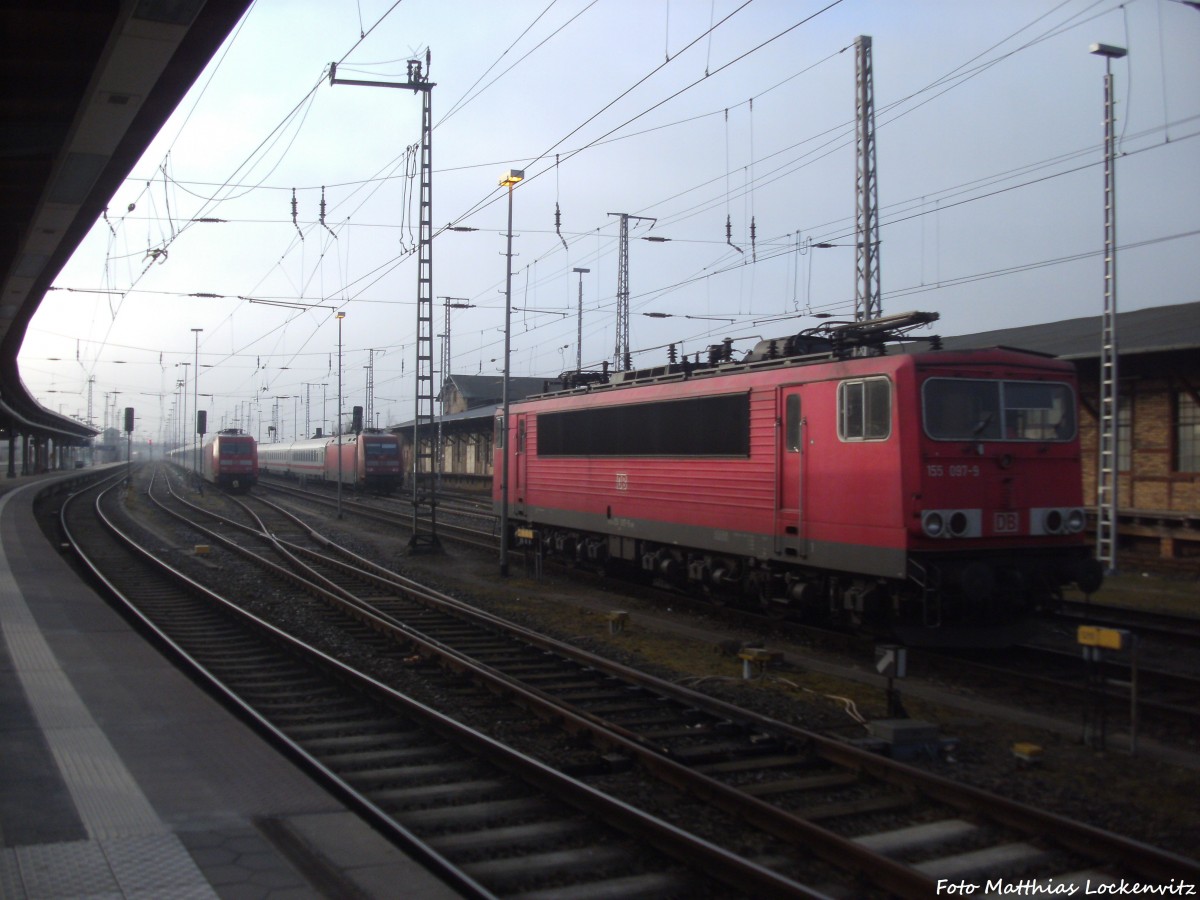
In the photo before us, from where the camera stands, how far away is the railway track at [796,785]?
561 centimetres

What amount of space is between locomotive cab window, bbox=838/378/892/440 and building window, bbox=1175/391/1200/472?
40.0ft

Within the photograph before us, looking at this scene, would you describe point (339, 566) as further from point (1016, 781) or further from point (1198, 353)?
point (1198, 353)

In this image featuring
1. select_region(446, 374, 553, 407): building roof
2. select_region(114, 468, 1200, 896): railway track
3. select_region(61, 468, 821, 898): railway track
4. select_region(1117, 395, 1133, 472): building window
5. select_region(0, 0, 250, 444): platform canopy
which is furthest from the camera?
select_region(446, 374, 553, 407): building roof

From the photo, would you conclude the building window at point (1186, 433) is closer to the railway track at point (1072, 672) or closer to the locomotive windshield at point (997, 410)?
the railway track at point (1072, 672)

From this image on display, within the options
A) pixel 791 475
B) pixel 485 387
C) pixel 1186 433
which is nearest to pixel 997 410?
pixel 791 475

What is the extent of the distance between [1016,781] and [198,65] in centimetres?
857

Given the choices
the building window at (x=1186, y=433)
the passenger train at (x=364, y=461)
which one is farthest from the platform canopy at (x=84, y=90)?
the passenger train at (x=364, y=461)

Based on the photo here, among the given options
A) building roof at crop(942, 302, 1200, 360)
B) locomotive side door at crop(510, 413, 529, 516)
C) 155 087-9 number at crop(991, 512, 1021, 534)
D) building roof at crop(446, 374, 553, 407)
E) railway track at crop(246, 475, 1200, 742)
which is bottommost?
railway track at crop(246, 475, 1200, 742)

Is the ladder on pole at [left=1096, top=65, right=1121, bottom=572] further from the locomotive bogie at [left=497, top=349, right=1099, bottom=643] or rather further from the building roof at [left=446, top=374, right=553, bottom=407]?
the building roof at [left=446, top=374, right=553, bottom=407]

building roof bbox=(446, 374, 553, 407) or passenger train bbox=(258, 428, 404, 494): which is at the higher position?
building roof bbox=(446, 374, 553, 407)

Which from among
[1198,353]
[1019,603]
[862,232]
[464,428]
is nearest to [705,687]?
[1019,603]

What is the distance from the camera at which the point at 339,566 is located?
19797 mm

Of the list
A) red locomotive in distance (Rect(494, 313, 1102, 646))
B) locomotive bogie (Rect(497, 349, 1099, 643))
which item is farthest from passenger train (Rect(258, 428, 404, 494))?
locomotive bogie (Rect(497, 349, 1099, 643))

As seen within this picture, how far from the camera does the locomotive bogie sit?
1101cm
